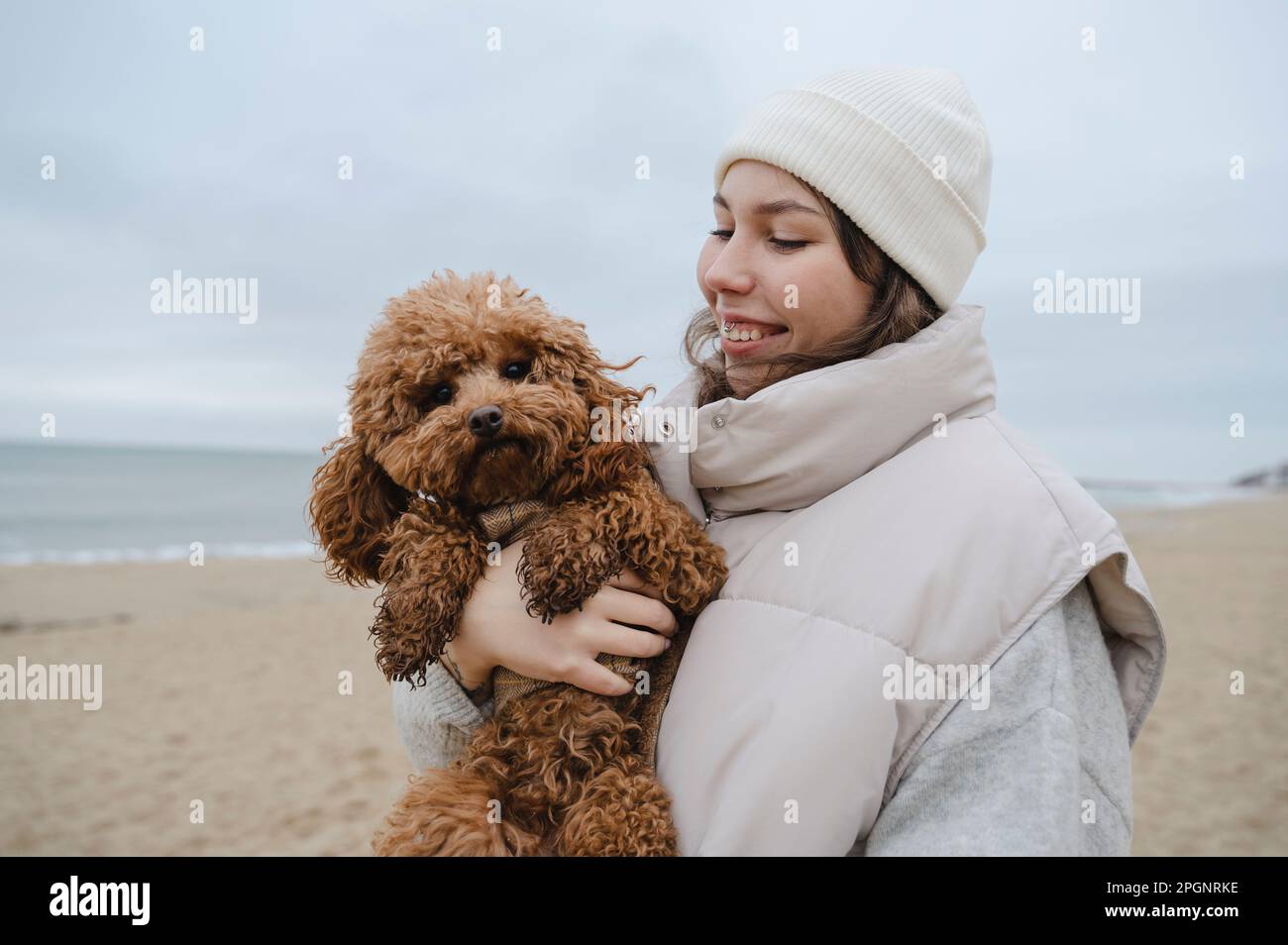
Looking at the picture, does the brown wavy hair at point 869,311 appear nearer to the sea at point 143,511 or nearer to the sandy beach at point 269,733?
the sandy beach at point 269,733

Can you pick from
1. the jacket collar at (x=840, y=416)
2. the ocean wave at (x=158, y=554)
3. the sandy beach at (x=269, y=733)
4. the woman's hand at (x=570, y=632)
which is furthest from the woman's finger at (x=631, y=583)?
the ocean wave at (x=158, y=554)

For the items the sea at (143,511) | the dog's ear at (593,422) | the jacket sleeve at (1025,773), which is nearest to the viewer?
the jacket sleeve at (1025,773)

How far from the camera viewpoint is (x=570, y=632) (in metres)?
1.82

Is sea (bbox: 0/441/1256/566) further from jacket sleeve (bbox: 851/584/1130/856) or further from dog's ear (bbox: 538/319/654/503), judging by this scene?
jacket sleeve (bbox: 851/584/1130/856)

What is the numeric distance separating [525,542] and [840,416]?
718 mm

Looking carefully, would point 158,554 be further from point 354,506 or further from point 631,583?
point 631,583

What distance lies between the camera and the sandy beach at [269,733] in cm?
662

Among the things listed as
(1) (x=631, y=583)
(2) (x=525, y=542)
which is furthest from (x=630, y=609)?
(2) (x=525, y=542)

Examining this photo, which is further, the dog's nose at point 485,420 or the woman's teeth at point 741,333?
the woman's teeth at point 741,333

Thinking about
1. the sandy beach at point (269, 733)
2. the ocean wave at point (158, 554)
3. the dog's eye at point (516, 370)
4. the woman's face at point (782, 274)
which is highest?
the woman's face at point (782, 274)

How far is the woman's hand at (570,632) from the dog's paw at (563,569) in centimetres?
3

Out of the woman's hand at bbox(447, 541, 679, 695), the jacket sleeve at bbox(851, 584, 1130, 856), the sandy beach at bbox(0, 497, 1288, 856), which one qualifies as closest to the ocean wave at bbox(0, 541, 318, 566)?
the sandy beach at bbox(0, 497, 1288, 856)

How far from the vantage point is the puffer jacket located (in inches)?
59.6
